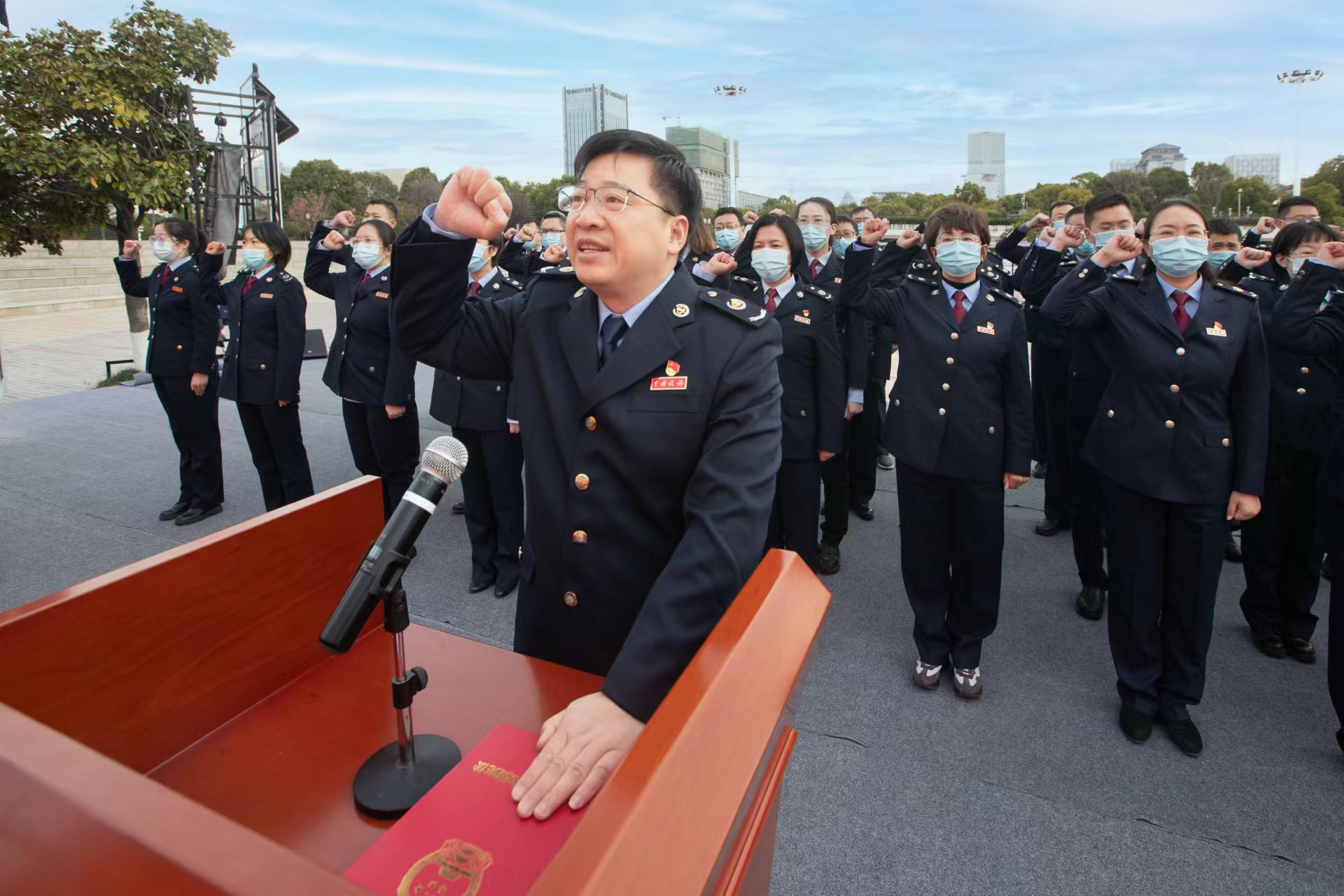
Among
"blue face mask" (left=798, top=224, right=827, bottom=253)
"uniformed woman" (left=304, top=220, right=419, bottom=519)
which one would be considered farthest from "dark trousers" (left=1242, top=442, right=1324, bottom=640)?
"uniformed woman" (left=304, top=220, right=419, bottom=519)

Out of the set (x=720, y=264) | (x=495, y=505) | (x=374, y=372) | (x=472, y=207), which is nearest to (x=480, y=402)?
(x=495, y=505)

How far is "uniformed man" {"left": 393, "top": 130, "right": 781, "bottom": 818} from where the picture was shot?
4.32ft

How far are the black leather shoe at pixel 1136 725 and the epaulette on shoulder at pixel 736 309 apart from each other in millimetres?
2302

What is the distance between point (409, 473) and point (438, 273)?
348cm

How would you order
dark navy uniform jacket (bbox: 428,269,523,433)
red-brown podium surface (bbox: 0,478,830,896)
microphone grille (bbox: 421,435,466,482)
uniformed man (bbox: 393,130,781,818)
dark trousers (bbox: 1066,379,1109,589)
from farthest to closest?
dark navy uniform jacket (bbox: 428,269,523,433) → dark trousers (bbox: 1066,379,1109,589) → uniformed man (bbox: 393,130,781,818) → microphone grille (bbox: 421,435,466,482) → red-brown podium surface (bbox: 0,478,830,896)

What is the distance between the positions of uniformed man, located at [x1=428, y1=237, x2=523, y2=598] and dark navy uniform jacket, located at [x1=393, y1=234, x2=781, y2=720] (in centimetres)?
258

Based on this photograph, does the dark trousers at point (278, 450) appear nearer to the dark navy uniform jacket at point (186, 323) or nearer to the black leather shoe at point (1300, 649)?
the dark navy uniform jacket at point (186, 323)

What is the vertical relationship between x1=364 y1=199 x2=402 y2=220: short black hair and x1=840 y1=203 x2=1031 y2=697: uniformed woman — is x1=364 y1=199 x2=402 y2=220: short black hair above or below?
above

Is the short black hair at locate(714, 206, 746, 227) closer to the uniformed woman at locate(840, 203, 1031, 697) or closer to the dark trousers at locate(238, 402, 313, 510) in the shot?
the uniformed woman at locate(840, 203, 1031, 697)

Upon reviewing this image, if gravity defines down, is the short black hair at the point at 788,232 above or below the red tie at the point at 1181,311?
above

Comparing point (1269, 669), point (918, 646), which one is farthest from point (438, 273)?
point (1269, 669)

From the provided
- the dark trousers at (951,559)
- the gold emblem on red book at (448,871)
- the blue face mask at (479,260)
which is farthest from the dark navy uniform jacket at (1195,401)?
the blue face mask at (479,260)

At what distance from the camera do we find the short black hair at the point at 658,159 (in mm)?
1386

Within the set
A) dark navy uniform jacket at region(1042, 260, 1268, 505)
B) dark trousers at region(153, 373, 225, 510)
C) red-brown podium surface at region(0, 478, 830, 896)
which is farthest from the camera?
dark trousers at region(153, 373, 225, 510)
